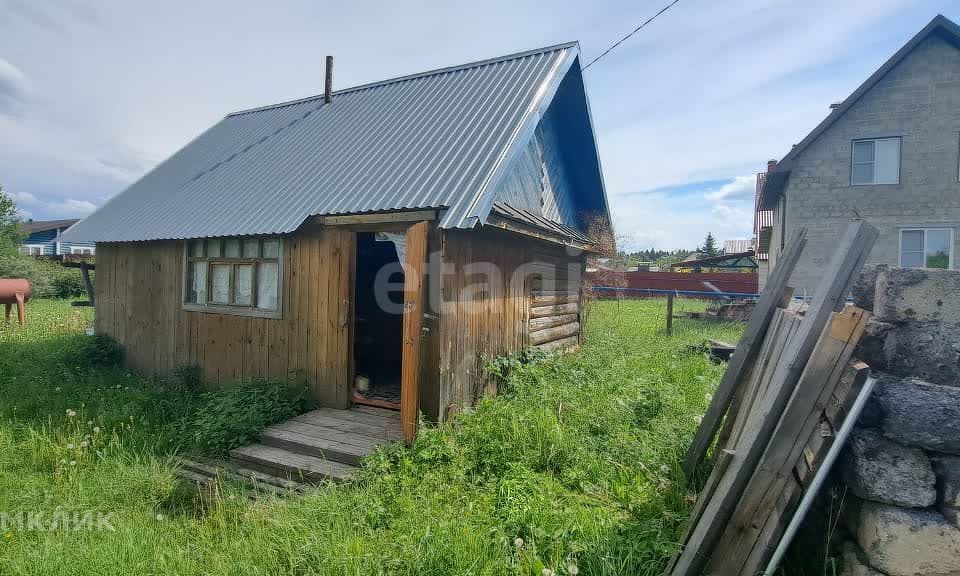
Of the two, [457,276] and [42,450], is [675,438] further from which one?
[42,450]

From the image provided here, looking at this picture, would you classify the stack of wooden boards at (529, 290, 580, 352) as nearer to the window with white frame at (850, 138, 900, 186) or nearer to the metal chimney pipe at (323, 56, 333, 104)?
the metal chimney pipe at (323, 56, 333, 104)

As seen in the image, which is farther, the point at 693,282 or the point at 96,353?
the point at 693,282

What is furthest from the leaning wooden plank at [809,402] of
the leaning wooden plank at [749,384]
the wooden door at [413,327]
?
the wooden door at [413,327]

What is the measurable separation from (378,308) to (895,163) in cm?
1528

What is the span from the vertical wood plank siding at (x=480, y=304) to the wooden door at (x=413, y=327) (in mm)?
416

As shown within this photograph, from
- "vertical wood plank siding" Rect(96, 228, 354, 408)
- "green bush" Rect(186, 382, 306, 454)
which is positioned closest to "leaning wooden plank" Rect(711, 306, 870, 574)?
"vertical wood plank siding" Rect(96, 228, 354, 408)

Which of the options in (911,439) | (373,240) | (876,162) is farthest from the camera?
(876,162)

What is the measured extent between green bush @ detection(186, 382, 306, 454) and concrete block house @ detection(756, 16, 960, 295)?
1515 centimetres

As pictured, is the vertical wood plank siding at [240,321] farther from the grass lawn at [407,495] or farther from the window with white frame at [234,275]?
the grass lawn at [407,495]

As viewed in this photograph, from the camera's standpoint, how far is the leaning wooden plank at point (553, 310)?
7.49 metres

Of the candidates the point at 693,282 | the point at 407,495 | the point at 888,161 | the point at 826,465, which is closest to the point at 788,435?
the point at 826,465

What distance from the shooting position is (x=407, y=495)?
12.0 feet

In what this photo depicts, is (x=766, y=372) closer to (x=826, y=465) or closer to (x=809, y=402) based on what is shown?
(x=809, y=402)

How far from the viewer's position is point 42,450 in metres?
4.92
